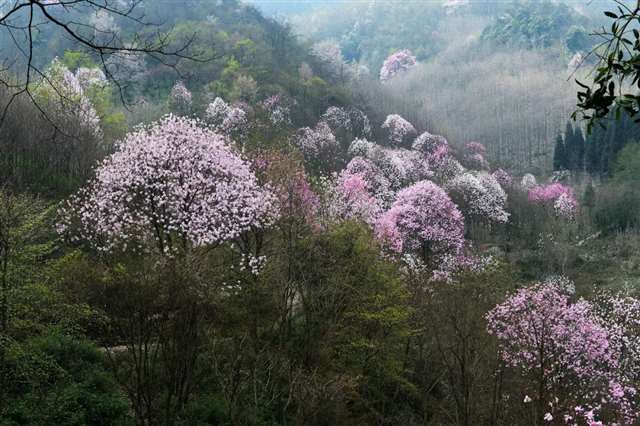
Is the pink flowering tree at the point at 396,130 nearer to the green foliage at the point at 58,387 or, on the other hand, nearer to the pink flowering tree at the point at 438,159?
the pink flowering tree at the point at 438,159

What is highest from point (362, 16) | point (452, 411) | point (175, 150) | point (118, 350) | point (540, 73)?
point (362, 16)

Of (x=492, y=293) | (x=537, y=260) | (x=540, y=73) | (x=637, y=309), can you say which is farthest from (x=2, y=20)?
(x=540, y=73)

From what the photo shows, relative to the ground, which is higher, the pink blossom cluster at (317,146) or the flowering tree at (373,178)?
the pink blossom cluster at (317,146)

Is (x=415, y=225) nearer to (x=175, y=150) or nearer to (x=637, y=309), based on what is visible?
(x=637, y=309)

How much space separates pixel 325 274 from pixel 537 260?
29647mm

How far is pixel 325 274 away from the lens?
17797mm

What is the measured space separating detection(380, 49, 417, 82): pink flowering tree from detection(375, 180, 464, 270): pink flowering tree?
115945 millimetres

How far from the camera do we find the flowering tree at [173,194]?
15.5 m

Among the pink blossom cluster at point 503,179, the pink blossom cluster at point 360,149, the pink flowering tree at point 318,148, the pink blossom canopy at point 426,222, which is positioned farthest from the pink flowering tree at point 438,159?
the pink blossom canopy at point 426,222

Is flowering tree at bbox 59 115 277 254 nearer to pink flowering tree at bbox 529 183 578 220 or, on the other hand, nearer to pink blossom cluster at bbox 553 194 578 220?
pink flowering tree at bbox 529 183 578 220

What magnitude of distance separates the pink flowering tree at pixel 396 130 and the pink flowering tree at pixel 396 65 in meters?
82.6

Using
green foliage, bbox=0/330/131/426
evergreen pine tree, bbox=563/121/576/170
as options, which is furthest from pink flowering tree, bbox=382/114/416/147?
green foliage, bbox=0/330/131/426

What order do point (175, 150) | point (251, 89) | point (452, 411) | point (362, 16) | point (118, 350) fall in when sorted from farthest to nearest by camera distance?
point (362, 16) < point (251, 89) < point (452, 411) < point (175, 150) < point (118, 350)

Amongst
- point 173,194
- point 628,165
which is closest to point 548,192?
point 628,165
